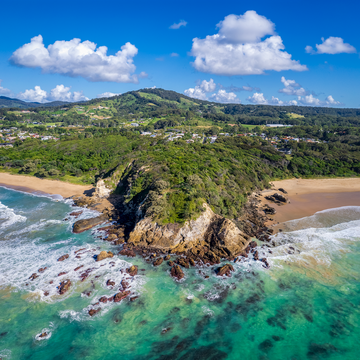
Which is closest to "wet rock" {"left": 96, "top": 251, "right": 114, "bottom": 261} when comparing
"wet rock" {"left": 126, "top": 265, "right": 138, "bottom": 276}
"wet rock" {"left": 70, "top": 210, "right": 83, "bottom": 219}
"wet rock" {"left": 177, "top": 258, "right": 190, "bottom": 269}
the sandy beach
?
"wet rock" {"left": 126, "top": 265, "right": 138, "bottom": 276}

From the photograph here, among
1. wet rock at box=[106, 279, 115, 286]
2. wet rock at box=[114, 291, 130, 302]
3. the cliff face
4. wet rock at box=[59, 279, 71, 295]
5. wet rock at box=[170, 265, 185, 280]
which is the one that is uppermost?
the cliff face

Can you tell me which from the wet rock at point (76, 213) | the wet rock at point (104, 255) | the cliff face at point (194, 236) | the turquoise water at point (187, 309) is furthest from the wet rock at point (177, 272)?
the wet rock at point (76, 213)

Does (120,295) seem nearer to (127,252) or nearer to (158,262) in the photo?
(158,262)

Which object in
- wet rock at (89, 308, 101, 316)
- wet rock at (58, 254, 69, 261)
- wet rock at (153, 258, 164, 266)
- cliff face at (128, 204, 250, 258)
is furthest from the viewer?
cliff face at (128, 204, 250, 258)

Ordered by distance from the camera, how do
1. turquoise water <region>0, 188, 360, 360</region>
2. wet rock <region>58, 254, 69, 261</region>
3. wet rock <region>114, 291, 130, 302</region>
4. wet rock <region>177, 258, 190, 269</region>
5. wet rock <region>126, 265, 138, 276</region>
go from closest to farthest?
1. turquoise water <region>0, 188, 360, 360</region>
2. wet rock <region>114, 291, 130, 302</region>
3. wet rock <region>126, 265, 138, 276</region>
4. wet rock <region>177, 258, 190, 269</region>
5. wet rock <region>58, 254, 69, 261</region>

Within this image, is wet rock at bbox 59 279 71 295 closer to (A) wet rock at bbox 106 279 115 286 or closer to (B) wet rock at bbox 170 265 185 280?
(A) wet rock at bbox 106 279 115 286

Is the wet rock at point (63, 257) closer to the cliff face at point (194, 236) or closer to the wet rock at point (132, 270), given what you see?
the cliff face at point (194, 236)
